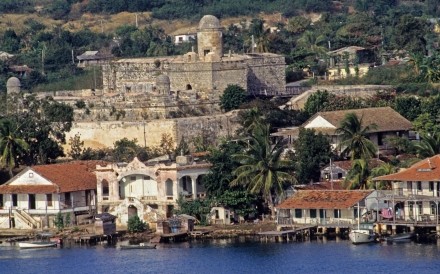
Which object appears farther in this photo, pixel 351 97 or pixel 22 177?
pixel 351 97

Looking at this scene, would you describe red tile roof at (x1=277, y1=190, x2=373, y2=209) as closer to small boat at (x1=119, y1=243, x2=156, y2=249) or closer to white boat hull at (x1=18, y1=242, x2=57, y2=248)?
small boat at (x1=119, y1=243, x2=156, y2=249)

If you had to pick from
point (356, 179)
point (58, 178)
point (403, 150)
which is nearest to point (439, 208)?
point (356, 179)

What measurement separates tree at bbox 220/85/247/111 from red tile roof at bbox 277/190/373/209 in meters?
17.7

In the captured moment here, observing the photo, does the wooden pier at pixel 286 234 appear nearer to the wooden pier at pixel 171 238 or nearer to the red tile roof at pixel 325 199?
the red tile roof at pixel 325 199

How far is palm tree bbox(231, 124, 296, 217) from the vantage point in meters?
74.8

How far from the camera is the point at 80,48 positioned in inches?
5098

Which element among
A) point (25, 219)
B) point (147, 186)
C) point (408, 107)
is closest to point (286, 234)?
point (147, 186)

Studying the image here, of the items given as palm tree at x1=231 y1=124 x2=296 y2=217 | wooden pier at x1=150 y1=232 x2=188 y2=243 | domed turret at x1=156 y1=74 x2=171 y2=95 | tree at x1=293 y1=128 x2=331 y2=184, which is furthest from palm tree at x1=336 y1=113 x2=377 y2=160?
domed turret at x1=156 y1=74 x2=171 y2=95

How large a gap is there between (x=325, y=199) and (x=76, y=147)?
1789 centimetres

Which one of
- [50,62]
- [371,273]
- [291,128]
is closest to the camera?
[371,273]

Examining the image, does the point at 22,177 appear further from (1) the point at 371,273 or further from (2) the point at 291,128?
Answer: (1) the point at 371,273

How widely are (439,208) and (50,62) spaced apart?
5542 cm

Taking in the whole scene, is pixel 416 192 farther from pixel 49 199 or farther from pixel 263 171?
pixel 49 199

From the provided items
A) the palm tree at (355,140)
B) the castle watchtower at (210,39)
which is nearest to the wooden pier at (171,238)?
the palm tree at (355,140)
